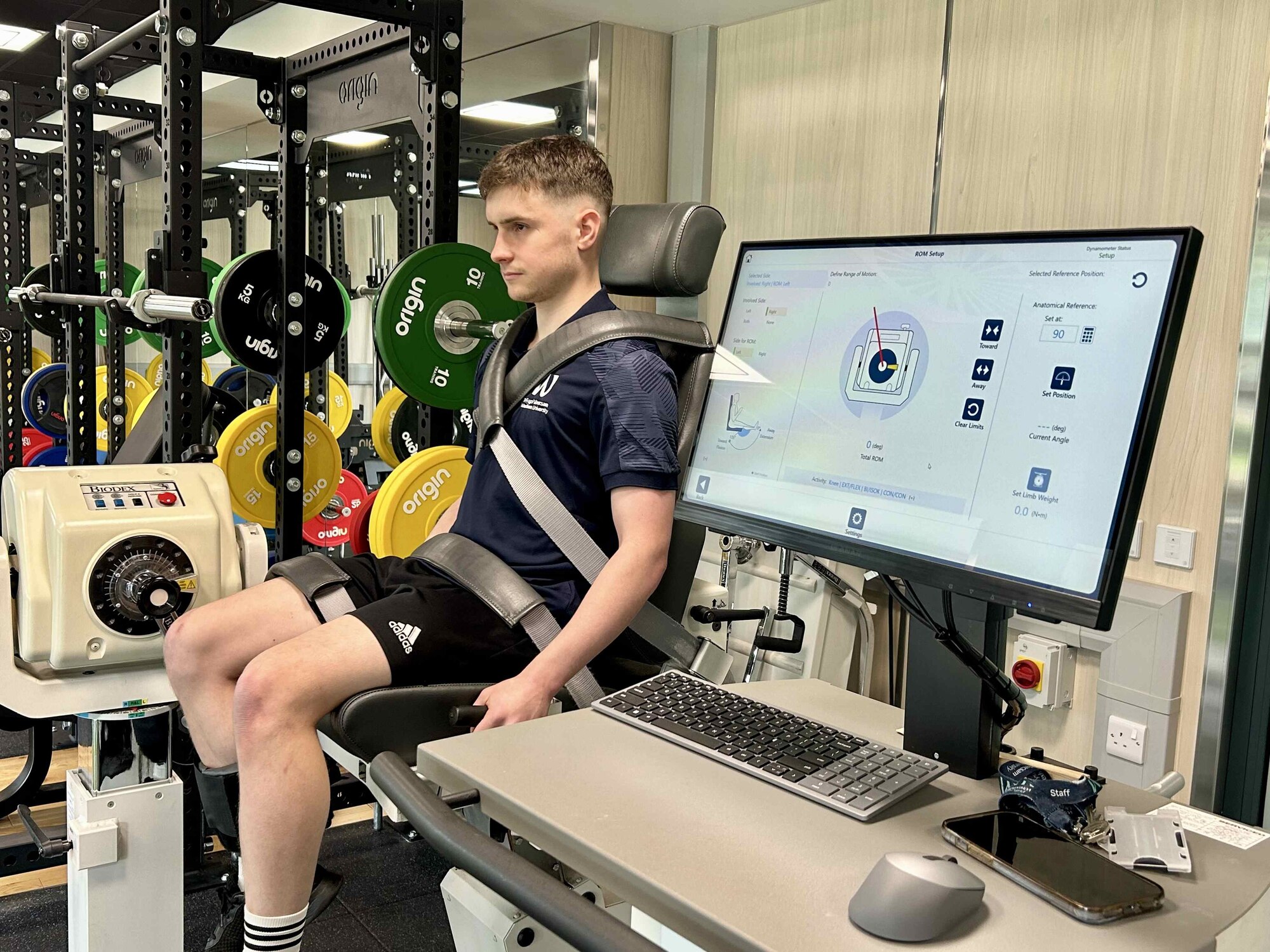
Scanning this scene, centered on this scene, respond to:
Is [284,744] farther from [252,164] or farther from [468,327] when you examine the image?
[252,164]

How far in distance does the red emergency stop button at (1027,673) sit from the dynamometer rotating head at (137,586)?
200 centimetres

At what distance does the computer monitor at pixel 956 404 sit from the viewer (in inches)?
37.1

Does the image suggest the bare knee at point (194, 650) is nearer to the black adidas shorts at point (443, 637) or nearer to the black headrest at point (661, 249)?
the black adidas shorts at point (443, 637)

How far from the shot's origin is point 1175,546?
103 inches

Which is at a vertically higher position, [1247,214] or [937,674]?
[1247,214]

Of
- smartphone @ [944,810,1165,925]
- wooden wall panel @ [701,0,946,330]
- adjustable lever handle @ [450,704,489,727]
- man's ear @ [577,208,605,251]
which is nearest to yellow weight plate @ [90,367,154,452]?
wooden wall panel @ [701,0,946,330]

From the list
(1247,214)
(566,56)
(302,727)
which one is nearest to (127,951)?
(302,727)

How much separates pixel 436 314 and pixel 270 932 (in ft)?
4.87

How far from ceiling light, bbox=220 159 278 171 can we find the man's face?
4138 millimetres

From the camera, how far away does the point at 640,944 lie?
739 mm

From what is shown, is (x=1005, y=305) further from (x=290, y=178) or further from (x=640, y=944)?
(x=290, y=178)

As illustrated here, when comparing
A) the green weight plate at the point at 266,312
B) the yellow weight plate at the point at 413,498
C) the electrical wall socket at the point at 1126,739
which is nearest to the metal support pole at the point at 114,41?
the green weight plate at the point at 266,312

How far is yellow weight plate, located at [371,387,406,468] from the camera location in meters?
3.52

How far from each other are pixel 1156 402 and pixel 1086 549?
13 centimetres
